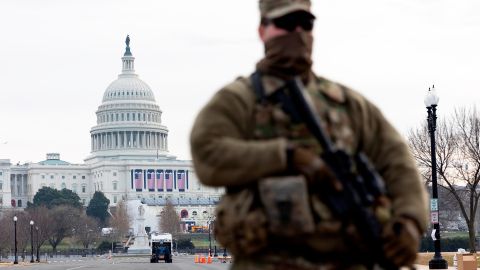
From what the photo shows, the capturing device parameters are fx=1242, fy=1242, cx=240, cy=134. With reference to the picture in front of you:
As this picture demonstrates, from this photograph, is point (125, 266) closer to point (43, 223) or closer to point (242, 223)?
point (242, 223)

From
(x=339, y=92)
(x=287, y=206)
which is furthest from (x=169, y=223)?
(x=287, y=206)

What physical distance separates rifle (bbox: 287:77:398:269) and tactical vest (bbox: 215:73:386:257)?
5cm

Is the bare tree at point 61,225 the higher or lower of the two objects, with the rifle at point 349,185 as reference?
lower

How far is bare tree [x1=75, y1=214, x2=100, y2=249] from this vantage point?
16062cm

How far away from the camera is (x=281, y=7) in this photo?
5070 mm

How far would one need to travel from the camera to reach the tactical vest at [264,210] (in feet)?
15.8

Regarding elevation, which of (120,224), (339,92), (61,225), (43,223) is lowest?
(120,224)

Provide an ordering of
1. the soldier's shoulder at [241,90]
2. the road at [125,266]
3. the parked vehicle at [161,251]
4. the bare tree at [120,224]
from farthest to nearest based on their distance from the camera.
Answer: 1. the bare tree at [120,224]
2. the parked vehicle at [161,251]
3. the road at [125,266]
4. the soldier's shoulder at [241,90]

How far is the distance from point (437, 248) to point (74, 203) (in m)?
163

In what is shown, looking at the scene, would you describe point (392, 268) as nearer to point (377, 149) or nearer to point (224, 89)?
point (377, 149)

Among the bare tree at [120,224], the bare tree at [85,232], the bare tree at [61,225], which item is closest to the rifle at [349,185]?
the bare tree at [61,225]

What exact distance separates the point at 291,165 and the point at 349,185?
24cm

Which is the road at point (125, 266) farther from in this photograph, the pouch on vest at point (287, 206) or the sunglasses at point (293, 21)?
the pouch on vest at point (287, 206)

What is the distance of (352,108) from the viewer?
16.8 ft
